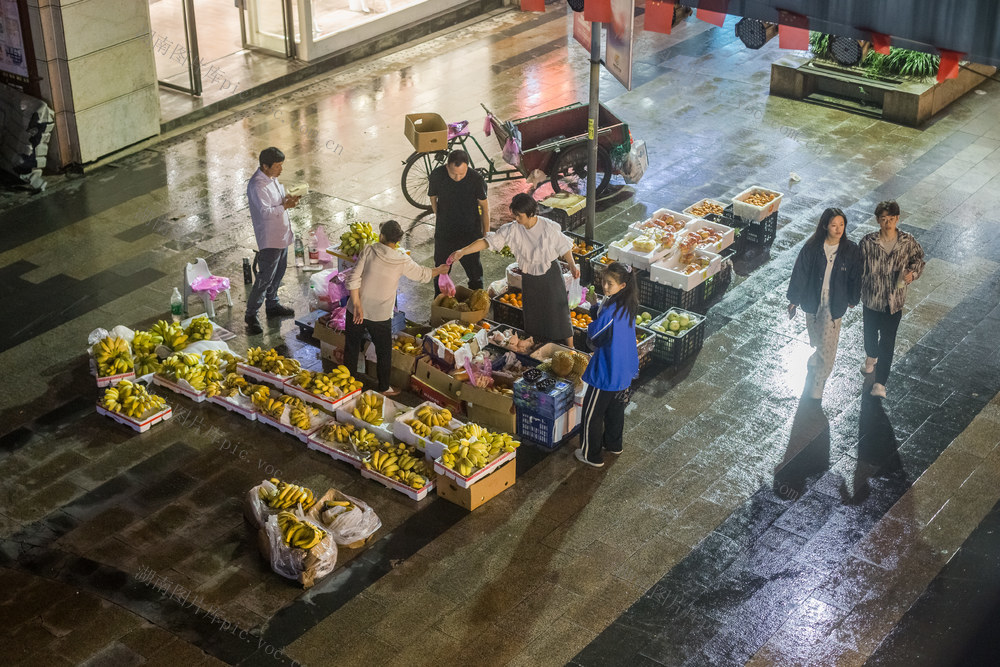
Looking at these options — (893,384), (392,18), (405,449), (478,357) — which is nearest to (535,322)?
(478,357)

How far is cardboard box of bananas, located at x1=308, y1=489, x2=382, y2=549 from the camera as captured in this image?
8492 mm

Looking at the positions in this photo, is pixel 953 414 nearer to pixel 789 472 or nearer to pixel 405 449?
pixel 789 472

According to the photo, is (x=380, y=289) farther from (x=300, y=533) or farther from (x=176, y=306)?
(x=176, y=306)

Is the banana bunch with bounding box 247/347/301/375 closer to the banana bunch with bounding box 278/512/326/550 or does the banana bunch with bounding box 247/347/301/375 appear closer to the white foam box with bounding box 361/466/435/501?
the white foam box with bounding box 361/466/435/501

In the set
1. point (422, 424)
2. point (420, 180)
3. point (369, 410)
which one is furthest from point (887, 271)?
point (420, 180)

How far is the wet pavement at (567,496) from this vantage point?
7.84m

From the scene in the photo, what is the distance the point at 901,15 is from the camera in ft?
30.9

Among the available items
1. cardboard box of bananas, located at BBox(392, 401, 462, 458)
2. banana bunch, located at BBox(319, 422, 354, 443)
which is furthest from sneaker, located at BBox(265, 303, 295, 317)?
cardboard box of bananas, located at BBox(392, 401, 462, 458)

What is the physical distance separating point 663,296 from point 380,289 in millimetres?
3118

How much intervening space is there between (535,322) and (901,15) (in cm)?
389

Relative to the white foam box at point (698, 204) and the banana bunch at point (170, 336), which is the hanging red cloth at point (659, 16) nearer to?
the white foam box at point (698, 204)

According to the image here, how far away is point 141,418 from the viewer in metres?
9.91

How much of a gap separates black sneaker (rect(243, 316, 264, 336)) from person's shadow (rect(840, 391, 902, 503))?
5593 mm

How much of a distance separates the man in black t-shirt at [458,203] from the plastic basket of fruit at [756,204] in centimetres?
310
